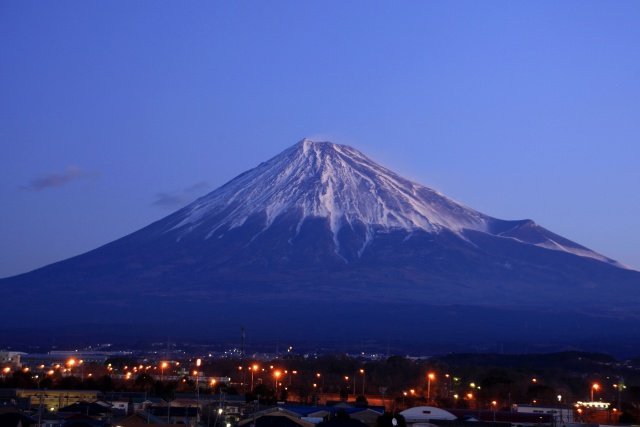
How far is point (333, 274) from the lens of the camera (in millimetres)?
126062

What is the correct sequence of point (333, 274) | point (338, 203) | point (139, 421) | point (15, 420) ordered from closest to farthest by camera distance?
point (15, 420) → point (139, 421) → point (333, 274) → point (338, 203)

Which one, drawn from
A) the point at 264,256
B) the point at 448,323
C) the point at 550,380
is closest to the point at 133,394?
the point at 550,380

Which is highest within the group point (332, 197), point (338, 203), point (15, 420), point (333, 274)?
point (332, 197)

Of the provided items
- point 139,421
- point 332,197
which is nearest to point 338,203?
point 332,197

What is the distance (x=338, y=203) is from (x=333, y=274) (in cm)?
1844

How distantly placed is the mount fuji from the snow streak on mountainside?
0.26 metres

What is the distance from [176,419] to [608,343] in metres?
76.8

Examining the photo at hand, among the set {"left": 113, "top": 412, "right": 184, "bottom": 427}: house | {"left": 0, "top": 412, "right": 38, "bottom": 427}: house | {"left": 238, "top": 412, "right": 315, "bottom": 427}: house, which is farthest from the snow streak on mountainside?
{"left": 0, "top": 412, "right": 38, "bottom": 427}: house

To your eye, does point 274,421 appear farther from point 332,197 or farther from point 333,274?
point 332,197

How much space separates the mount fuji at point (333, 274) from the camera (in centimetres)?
11338

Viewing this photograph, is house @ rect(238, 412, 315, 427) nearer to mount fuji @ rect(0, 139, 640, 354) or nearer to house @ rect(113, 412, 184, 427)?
house @ rect(113, 412, 184, 427)

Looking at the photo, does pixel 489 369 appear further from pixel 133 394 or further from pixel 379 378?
pixel 133 394

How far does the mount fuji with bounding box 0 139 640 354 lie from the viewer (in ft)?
372

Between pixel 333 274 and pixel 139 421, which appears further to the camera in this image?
pixel 333 274
